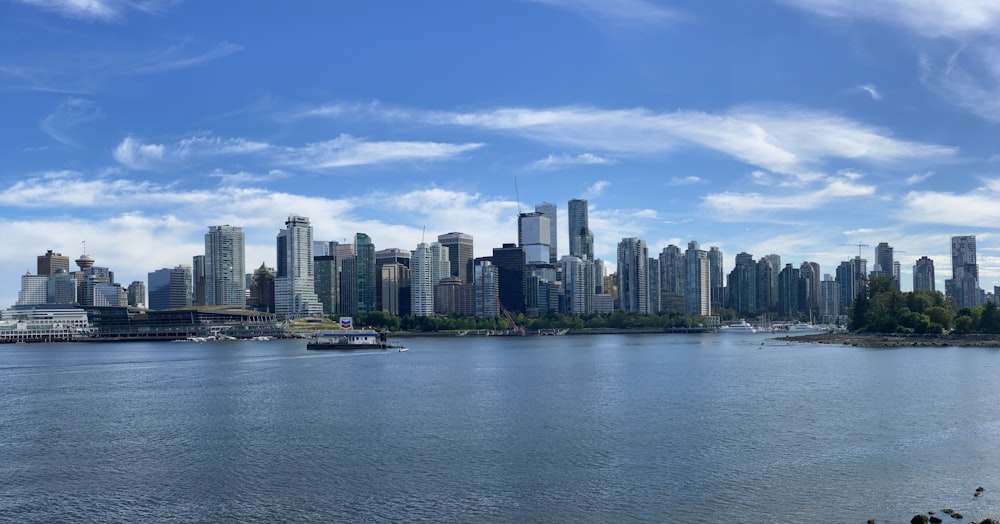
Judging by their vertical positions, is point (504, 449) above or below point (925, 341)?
above

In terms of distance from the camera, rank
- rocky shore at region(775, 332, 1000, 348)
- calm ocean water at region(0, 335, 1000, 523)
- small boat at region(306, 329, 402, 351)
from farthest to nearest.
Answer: small boat at region(306, 329, 402, 351) → rocky shore at region(775, 332, 1000, 348) → calm ocean water at region(0, 335, 1000, 523)

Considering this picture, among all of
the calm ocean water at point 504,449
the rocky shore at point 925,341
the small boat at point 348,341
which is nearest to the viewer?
the calm ocean water at point 504,449

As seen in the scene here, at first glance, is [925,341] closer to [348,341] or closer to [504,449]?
[348,341]

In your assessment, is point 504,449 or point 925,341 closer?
point 504,449

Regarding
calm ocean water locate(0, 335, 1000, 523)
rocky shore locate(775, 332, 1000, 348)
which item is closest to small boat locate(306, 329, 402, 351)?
calm ocean water locate(0, 335, 1000, 523)

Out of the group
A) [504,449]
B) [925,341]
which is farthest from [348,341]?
[504,449]

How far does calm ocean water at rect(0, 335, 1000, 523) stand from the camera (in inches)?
1484

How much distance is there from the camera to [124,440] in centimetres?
5434

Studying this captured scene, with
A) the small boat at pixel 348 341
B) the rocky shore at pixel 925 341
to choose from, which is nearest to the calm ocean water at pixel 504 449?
the rocky shore at pixel 925 341

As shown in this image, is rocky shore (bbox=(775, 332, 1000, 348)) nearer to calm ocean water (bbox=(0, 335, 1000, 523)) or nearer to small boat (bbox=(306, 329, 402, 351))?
calm ocean water (bbox=(0, 335, 1000, 523))

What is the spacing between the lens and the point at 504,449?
164 feet

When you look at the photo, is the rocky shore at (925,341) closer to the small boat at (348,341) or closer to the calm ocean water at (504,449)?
the calm ocean water at (504,449)

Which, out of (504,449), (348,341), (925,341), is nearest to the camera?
(504,449)

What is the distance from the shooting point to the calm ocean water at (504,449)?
3769cm
